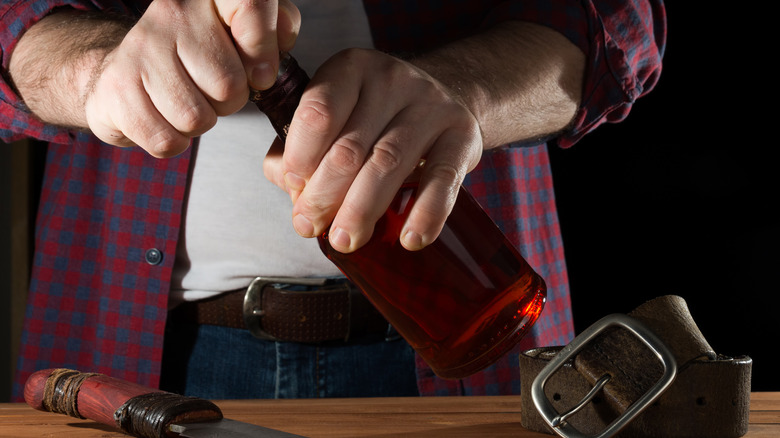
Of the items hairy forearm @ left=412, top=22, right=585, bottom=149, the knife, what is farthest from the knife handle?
hairy forearm @ left=412, top=22, right=585, bottom=149

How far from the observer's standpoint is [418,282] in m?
0.75

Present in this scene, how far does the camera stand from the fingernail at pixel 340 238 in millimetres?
696

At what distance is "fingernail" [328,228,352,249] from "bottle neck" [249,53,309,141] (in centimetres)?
13

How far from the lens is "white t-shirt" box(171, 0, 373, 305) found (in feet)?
4.21

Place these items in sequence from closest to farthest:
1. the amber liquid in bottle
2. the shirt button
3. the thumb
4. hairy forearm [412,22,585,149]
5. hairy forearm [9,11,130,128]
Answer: the thumb < the amber liquid in bottle < hairy forearm [9,11,130,128] < hairy forearm [412,22,585,149] < the shirt button

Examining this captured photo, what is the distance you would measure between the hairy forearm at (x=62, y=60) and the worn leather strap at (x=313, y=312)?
0.40 metres

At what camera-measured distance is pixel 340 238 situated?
0.70 m

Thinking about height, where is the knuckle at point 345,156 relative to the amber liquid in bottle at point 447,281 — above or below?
above

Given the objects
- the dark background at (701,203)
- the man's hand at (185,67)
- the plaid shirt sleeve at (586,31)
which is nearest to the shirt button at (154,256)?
the plaid shirt sleeve at (586,31)

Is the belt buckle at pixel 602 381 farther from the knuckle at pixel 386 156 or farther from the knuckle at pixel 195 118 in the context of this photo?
the knuckle at pixel 195 118

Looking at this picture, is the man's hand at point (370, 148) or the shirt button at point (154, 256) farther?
the shirt button at point (154, 256)

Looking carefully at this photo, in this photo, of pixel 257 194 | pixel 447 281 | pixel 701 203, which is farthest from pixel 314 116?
pixel 701 203

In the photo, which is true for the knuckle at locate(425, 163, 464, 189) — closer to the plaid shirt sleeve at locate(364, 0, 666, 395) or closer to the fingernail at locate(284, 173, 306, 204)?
the fingernail at locate(284, 173, 306, 204)

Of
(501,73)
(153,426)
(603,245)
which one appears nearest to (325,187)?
(153,426)
